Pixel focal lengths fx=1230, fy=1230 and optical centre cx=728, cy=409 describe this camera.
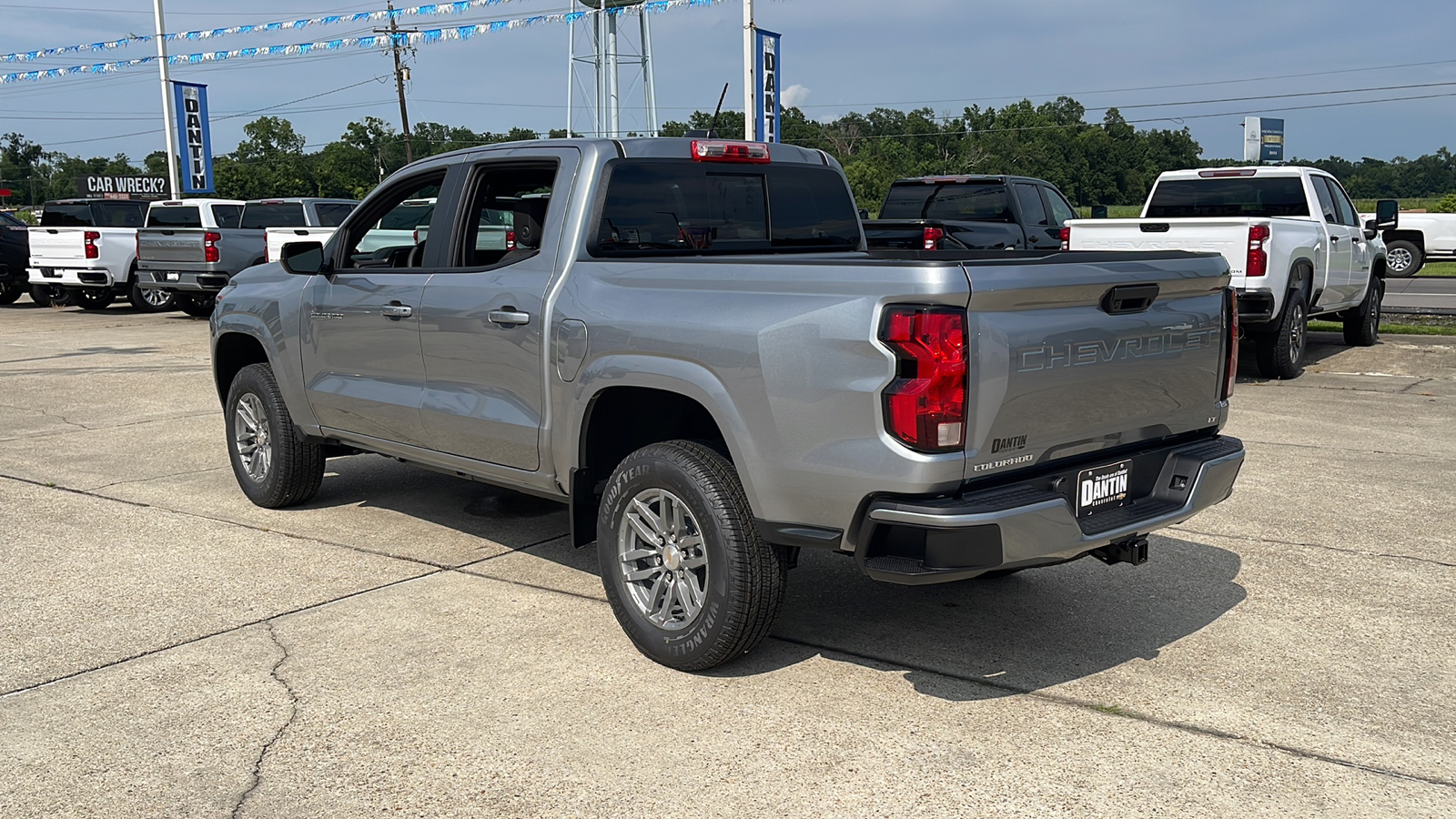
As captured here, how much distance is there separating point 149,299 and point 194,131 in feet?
45.9

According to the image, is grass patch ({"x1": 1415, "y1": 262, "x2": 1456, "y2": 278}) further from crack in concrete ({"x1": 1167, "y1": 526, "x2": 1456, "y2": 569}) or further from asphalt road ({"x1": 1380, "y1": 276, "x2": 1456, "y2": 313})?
crack in concrete ({"x1": 1167, "y1": 526, "x2": 1456, "y2": 569})

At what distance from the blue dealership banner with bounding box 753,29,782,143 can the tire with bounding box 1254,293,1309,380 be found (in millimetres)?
12401

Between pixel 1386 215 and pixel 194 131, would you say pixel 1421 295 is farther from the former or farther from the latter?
pixel 194 131

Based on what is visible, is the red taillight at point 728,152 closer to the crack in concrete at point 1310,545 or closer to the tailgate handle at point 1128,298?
the tailgate handle at point 1128,298

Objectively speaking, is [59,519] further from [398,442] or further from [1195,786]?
[1195,786]

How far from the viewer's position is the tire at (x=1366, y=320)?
13.9 metres

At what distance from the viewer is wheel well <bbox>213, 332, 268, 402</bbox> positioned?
711cm

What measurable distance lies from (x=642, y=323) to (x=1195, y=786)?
2.33m

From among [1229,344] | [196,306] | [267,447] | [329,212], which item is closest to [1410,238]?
[329,212]

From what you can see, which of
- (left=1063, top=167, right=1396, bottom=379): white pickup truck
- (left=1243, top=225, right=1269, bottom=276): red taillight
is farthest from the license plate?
(left=1243, top=225, right=1269, bottom=276): red taillight

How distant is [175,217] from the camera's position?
21266mm

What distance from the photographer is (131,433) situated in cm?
941

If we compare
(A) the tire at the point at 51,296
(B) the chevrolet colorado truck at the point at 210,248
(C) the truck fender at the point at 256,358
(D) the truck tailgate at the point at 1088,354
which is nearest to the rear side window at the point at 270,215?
(B) the chevrolet colorado truck at the point at 210,248

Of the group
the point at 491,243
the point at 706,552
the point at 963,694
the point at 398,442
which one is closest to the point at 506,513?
the point at 398,442
